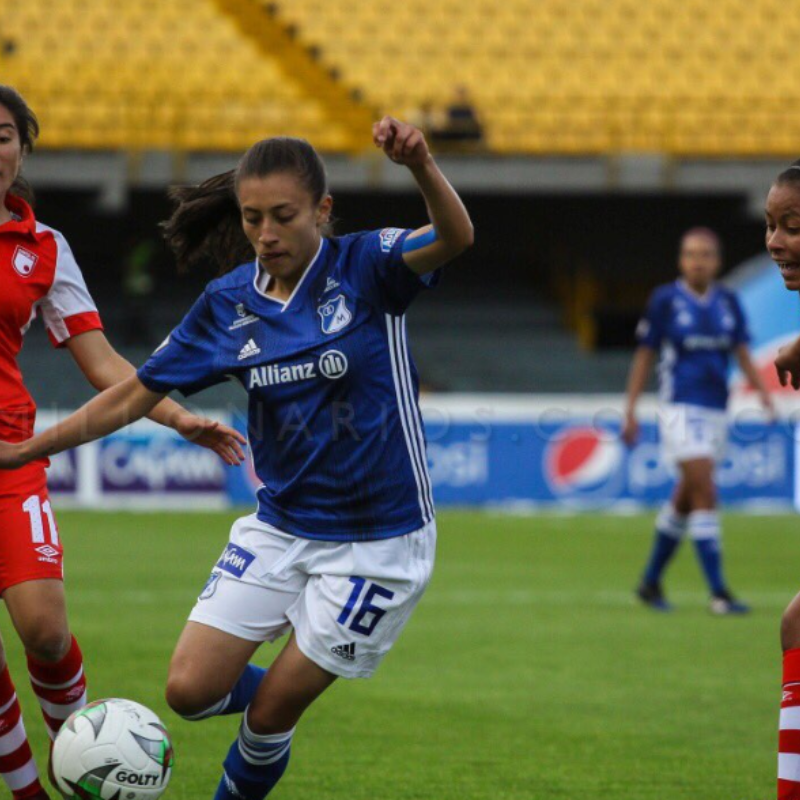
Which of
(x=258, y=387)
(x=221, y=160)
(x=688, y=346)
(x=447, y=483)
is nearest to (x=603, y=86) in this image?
(x=221, y=160)

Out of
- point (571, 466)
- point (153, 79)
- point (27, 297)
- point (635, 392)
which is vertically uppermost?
point (27, 297)

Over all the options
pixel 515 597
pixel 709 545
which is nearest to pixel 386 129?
pixel 709 545

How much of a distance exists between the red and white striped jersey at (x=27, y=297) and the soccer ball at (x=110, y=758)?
88cm

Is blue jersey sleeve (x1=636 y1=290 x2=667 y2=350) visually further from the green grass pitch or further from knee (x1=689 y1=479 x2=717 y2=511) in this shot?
the green grass pitch

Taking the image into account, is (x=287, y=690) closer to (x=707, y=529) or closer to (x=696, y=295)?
(x=707, y=529)

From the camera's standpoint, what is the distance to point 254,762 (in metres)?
4.27

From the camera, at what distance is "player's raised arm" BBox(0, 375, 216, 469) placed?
13.9ft

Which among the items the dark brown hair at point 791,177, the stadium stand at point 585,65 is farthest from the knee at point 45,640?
the stadium stand at point 585,65

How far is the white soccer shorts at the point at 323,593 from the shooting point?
4.20m

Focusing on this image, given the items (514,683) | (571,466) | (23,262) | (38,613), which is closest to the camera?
(38,613)

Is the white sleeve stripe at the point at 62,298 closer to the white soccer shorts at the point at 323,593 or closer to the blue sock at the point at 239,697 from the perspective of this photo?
the white soccer shorts at the point at 323,593

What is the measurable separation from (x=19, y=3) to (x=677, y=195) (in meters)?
10.4

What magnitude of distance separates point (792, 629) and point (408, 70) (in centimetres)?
2033

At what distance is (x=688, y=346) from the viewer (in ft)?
32.4
